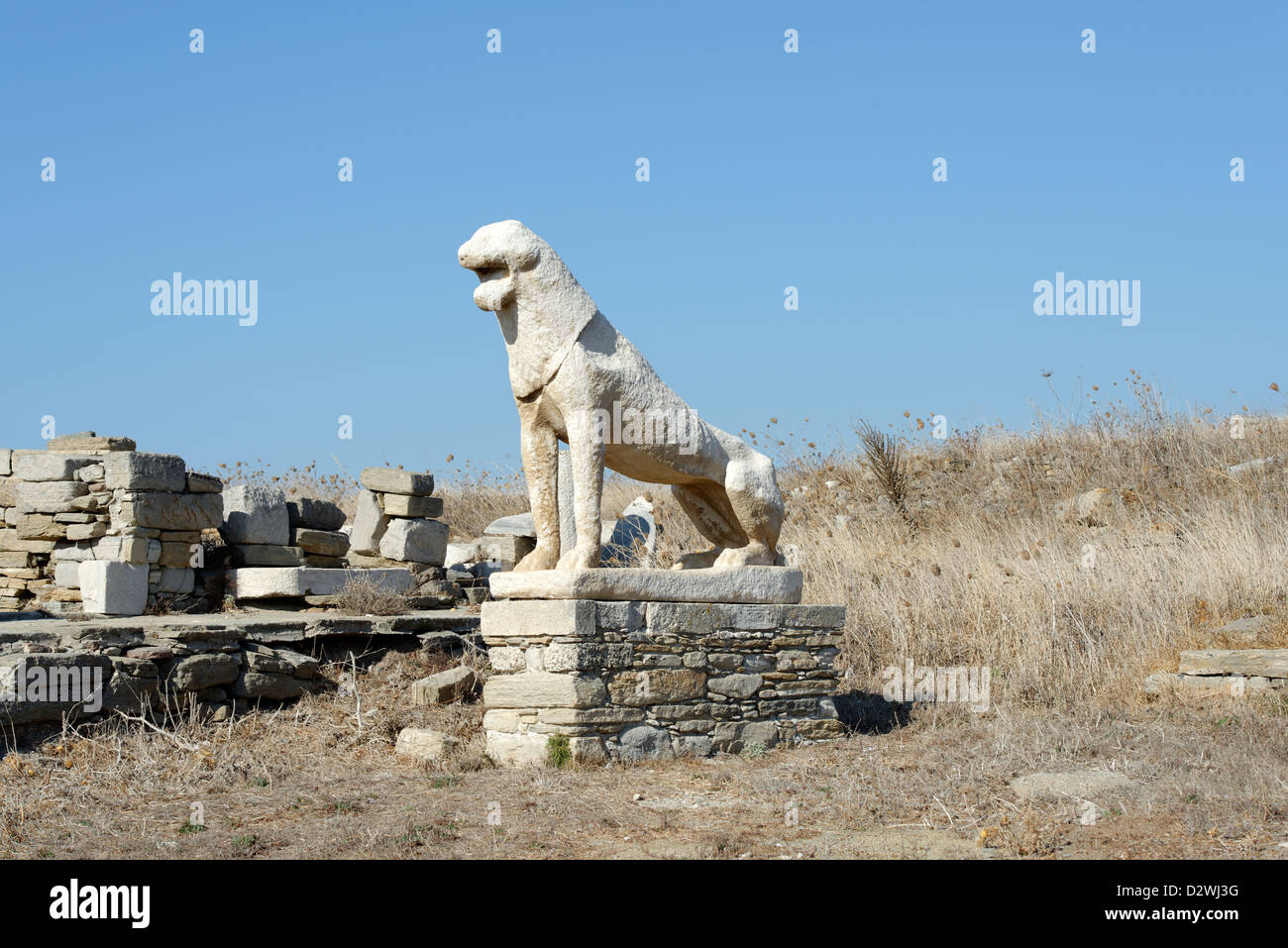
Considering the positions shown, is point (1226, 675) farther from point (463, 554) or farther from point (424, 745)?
point (463, 554)

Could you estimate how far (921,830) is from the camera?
5.62 meters

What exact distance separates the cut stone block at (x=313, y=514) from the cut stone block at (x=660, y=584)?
4696mm

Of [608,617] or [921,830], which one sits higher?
[608,617]

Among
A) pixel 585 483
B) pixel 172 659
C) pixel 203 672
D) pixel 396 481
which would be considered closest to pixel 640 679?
pixel 585 483

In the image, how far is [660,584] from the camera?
7246 millimetres

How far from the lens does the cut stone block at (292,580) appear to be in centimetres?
1041

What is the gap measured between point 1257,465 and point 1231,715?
295 inches

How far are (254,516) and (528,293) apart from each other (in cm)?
498

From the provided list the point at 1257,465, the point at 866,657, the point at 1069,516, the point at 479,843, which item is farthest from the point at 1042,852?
the point at 1257,465

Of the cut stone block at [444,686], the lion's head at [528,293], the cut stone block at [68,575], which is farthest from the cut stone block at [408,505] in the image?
the lion's head at [528,293]

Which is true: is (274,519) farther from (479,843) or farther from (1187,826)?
(1187,826)

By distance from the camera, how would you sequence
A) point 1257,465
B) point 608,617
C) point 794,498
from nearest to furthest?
point 608,617, point 1257,465, point 794,498

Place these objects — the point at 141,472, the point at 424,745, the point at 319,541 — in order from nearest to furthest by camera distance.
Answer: the point at 424,745
the point at 141,472
the point at 319,541

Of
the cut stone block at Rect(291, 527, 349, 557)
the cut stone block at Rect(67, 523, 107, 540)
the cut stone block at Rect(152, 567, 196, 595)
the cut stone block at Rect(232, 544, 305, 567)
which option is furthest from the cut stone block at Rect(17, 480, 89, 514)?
the cut stone block at Rect(291, 527, 349, 557)
